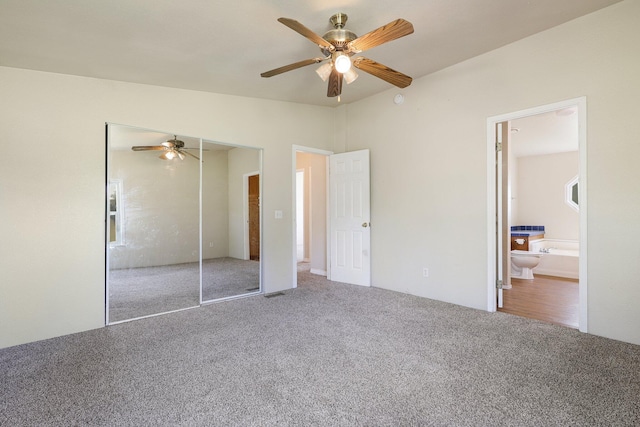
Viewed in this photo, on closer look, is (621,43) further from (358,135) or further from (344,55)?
(358,135)

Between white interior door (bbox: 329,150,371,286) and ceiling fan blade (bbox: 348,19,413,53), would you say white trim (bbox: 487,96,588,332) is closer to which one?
white interior door (bbox: 329,150,371,286)

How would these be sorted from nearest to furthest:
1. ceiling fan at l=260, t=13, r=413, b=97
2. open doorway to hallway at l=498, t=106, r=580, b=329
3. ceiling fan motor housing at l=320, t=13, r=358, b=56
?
1. ceiling fan at l=260, t=13, r=413, b=97
2. ceiling fan motor housing at l=320, t=13, r=358, b=56
3. open doorway to hallway at l=498, t=106, r=580, b=329

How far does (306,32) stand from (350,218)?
3.10 m

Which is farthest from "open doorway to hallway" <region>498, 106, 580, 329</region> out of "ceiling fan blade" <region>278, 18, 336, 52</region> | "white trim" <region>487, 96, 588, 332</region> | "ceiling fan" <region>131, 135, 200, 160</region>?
"ceiling fan" <region>131, 135, 200, 160</region>

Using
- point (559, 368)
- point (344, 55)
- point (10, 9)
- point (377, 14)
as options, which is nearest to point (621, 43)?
point (377, 14)

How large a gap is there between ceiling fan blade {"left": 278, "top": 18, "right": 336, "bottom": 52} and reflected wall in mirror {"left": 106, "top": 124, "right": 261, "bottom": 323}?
7.19 feet

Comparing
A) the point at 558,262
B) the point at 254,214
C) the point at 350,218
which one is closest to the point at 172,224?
the point at 254,214

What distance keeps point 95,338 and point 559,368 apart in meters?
3.87

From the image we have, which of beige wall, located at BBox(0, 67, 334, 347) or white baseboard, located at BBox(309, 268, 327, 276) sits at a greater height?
beige wall, located at BBox(0, 67, 334, 347)

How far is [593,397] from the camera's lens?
188 centimetres

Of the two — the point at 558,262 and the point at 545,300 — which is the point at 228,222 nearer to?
the point at 545,300

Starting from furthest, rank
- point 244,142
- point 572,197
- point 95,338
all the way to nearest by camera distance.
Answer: point 572,197 < point 244,142 < point 95,338

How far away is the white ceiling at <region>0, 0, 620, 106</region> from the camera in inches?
91.3

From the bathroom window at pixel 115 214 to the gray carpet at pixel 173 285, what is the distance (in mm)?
349
